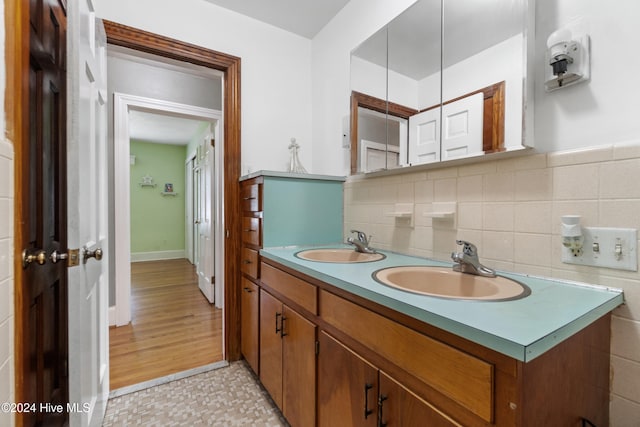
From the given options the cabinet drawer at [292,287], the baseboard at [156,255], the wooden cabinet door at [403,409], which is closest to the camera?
the wooden cabinet door at [403,409]

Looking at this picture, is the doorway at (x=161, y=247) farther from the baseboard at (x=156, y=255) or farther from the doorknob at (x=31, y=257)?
the doorknob at (x=31, y=257)

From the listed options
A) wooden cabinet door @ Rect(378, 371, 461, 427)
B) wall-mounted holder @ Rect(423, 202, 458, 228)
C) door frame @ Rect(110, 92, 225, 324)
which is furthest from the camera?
door frame @ Rect(110, 92, 225, 324)

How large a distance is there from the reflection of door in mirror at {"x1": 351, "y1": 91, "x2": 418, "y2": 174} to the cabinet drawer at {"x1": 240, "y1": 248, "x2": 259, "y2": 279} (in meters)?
0.83

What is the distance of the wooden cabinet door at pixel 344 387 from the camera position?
0.83 meters

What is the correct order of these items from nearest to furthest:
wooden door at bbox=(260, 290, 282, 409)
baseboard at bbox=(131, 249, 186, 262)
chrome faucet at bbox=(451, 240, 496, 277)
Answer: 1. chrome faucet at bbox=(451, 240, 496, 277)
2. wooden door at bbox=(260, 290, 282, 409)
3. baseboard at bbox=(131, 249, 186, 262)

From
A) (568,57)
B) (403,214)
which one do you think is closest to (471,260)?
(403,214)

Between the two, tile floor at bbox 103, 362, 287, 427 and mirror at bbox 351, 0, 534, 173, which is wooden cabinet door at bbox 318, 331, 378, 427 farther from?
mirror at bbox 351, 0, 534, 173

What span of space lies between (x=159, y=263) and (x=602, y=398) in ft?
19.5

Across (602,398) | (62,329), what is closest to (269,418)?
(62,329)

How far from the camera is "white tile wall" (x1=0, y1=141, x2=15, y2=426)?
690mm

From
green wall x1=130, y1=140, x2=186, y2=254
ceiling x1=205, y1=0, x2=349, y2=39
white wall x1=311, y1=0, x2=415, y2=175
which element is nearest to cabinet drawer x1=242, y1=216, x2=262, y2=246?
white wall x1=311, y1=0, x2=415, y2=175

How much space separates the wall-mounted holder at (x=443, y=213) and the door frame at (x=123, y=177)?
74.7 inches

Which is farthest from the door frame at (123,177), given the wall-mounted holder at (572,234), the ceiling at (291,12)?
the wall-mounted holder at (572,234)

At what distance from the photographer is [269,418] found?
145cm
